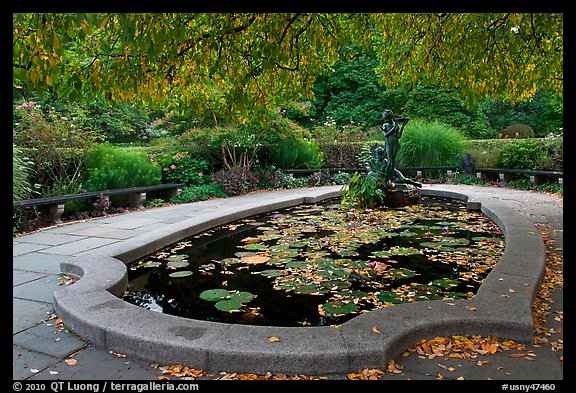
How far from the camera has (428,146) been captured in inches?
549

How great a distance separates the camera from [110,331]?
2586 millimetres

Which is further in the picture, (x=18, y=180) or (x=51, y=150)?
(x=51, y=150)

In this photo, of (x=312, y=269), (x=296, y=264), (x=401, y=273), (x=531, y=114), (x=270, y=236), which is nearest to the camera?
(x=401, y=273)

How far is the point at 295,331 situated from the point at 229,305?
0.96 meters

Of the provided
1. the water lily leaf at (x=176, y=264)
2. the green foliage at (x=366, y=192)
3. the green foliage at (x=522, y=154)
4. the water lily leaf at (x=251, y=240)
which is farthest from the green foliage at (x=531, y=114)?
the water lily leaf at (x=176, y=264)

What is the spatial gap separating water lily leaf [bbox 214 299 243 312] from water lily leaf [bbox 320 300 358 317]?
2.16 ft

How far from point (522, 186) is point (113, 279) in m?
11.2

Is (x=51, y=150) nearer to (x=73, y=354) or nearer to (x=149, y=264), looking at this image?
(x=149, y=264)

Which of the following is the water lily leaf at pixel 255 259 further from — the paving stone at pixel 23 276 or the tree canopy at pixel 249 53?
the paving stone at pixel 23 276

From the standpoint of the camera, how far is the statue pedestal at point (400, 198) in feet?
26.9

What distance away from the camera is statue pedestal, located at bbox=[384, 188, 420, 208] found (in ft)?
26.9

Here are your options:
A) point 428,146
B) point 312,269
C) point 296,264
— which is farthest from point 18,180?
point 428,146

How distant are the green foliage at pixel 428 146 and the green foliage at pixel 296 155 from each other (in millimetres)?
2959

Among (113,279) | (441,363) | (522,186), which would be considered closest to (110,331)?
(113,279)
